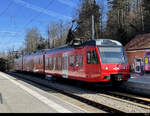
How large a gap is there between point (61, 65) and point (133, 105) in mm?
8615

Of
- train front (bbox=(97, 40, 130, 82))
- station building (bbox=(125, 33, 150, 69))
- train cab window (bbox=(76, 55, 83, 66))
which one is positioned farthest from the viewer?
station building (bbox=(125, 33, 150, 69))

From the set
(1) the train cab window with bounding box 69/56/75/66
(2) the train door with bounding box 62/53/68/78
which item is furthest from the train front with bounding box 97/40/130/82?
(2) the train door with bounding box 62/53/68/78

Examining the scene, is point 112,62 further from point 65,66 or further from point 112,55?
point 65,66

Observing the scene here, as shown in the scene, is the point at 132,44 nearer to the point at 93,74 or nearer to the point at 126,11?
the point at 93,74

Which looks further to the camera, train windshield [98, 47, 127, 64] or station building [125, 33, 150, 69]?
station building [125, 33, 150, 69]

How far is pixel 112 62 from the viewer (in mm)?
11070

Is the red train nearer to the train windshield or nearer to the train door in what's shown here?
the train windshield

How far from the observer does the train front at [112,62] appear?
10766mm

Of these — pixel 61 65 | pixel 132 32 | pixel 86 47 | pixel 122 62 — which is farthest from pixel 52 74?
pixel 132 32

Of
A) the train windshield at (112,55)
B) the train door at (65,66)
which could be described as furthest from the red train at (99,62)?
the train door at (65,66)

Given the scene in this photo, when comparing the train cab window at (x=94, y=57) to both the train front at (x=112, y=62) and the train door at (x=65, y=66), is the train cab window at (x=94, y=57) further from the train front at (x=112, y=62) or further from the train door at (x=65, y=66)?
the train door at (x=65, y=66)

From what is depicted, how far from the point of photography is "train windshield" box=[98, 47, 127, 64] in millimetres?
11016

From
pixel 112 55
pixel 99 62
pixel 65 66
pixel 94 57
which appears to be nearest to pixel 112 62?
pixel 112 55

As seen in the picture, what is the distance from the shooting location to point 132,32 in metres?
36.3
